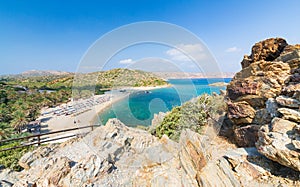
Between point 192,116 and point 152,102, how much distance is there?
666 centimetres

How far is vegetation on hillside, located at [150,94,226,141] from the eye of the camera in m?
6.23

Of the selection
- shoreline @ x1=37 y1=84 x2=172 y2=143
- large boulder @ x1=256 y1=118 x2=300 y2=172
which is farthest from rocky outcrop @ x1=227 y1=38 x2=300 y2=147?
shoreline @ x1=37 y1=84 x2=172 y2=143

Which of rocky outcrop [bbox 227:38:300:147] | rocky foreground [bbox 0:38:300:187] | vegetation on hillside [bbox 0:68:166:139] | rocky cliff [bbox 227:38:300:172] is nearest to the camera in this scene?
rocky cliff [bbox 227:38:300:172]

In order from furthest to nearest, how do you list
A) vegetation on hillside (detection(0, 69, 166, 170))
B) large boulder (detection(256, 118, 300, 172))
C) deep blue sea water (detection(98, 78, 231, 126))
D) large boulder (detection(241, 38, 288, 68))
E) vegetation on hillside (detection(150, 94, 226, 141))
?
1. deep blue sea water (detection(98, 78, 231, 126))
2. vegetation on hillside (detection(0, 69, 166, 170))
3. vegetation on hillside (detection(150, 94, 226, 141))
4. large boulder (detection(241, 38, 288, 68))
5. large boulder (detection(256, 118, 300, 172))

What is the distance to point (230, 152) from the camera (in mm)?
3412

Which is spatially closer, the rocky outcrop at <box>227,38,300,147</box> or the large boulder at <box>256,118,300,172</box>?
the large boulder at <box>256,118,300,172</box>

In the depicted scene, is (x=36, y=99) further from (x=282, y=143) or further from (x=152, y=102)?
(x=282, y=143)

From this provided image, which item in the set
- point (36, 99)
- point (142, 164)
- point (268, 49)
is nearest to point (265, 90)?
point (268, 49)

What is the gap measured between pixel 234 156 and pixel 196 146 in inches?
32.1

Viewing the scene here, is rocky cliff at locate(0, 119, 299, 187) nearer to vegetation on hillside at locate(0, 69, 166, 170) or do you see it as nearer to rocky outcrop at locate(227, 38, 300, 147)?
rocky outcrop at locate(227, 38, 300, 147)

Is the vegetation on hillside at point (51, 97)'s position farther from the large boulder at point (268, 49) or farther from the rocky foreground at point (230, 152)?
the large boulder at point (268, 49)

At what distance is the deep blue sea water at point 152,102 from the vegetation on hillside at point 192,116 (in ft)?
4.24

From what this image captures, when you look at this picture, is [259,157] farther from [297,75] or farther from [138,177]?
[138,177]

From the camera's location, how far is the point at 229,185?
2.59 metres
